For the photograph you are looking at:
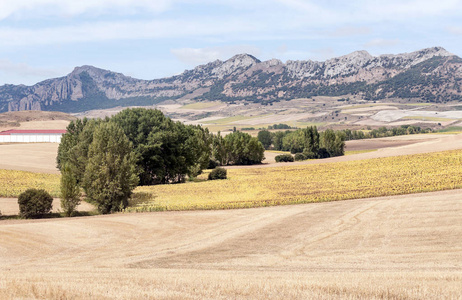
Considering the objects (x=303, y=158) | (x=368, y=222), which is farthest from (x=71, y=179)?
(x=303, y=158)

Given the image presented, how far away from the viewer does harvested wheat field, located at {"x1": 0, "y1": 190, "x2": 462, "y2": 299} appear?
17.2 meters

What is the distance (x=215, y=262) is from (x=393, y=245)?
1366cm

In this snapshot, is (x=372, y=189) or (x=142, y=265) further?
(x=372, y=189)

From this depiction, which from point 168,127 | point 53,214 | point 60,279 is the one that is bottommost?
point 53,214

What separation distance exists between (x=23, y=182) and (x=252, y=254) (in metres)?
63.3

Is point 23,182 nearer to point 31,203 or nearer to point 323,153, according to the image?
point 31,203

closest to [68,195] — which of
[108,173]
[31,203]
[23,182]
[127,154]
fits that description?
[31,203]

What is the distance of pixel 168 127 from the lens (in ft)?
293

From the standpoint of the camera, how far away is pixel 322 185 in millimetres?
72375

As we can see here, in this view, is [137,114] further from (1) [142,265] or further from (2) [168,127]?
(1) [142,265]

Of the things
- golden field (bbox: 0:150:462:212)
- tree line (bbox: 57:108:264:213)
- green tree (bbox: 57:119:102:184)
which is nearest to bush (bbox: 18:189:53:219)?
tree line (bbox: 57:108:264:213)

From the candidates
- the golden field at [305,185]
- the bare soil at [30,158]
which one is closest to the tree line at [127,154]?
the golden field at [305,185]

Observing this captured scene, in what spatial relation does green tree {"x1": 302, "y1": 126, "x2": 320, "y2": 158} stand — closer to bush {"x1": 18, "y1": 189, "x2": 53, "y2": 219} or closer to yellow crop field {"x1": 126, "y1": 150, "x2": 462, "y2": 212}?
yellow crop field {"x1": 126, "y1": 150, "x2": 462, "y2": 212}

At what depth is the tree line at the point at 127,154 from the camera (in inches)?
2335
